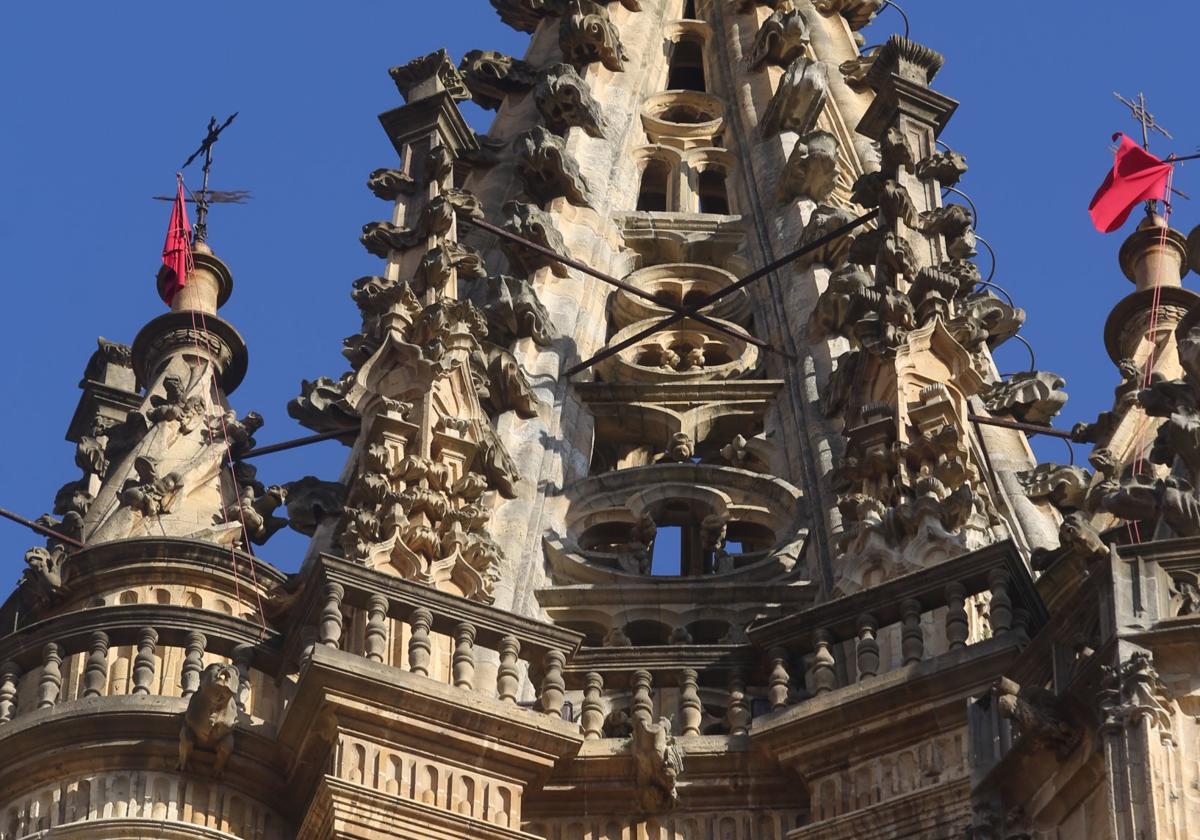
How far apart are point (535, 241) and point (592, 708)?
12660 millimetres

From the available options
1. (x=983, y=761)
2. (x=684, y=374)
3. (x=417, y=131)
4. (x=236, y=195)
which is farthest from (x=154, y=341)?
(x=983, y=761)

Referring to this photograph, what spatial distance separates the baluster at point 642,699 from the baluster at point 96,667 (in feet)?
12.5

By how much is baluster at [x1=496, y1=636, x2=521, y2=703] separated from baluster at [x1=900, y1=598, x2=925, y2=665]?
2748mm

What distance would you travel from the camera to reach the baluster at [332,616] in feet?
88.4

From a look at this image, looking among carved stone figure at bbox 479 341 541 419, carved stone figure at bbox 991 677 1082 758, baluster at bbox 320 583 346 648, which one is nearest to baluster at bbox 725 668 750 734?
baluster at bbox 320 583 346 648

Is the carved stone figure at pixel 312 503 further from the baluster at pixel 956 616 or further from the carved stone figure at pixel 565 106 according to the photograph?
the carved stone figure at pixel 565 106

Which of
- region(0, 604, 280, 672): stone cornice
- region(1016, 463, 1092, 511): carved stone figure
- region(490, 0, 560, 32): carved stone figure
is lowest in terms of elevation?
region(0, 604, 280, 672): stone cornice

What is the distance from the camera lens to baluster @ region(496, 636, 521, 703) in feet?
88.4

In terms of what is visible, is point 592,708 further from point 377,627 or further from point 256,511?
point 256,511

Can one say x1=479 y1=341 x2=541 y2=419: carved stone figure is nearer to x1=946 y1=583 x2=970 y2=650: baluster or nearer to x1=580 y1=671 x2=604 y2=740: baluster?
x1=580 y1=671 x2=604 y2=740: baluster

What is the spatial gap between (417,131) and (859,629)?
1664 centimetres

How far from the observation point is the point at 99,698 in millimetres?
26891

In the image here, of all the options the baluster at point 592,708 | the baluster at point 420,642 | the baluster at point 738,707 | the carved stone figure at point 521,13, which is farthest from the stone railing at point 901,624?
the carved stone figure at point 521,13

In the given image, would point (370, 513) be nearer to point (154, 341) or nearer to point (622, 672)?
point (622, 672)
